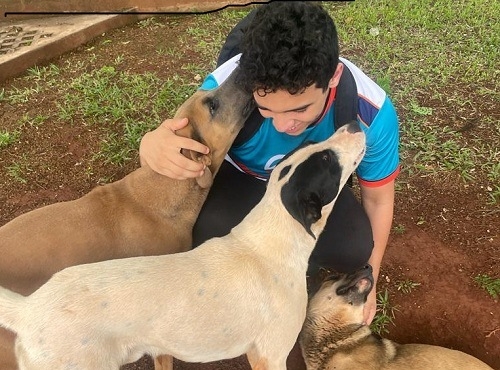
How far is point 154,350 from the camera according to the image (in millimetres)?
2453

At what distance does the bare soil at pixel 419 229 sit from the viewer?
3398 mm

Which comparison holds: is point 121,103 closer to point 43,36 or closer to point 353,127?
point 43,36

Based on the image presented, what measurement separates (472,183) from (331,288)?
68.1 inches

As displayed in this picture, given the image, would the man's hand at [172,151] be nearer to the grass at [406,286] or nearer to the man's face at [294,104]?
→ the man's face at [294,104]

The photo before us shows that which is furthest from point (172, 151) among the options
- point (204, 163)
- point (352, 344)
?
point (352, 344)

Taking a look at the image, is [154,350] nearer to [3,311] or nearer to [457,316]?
[3,311]

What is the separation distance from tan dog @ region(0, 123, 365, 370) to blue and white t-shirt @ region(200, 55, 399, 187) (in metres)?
0.23

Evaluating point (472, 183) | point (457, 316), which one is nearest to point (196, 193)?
point (457, 316)

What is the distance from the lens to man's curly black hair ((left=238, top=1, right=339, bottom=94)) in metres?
2.15

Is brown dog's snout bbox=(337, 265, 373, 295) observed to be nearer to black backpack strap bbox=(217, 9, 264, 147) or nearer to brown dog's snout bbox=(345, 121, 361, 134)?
brown dog's snout bbox=(345, 121, 361, 134)

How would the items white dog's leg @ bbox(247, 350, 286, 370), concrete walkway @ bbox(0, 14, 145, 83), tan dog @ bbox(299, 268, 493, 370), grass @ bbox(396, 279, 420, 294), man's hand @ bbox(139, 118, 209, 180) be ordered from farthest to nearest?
concrete walkway @ bbox(0, 14, 145, 83) → grass @ bbox(396, 279, 420, 294) → tan dog @ bbox(299, 268, 493, 370) → man's hand @ bbox(139, 118, 209, 180) → white dog's leg @ bbox(247, 350, 286, 370)

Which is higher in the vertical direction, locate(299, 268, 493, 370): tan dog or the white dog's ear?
the white dog's ear

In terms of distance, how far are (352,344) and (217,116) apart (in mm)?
1597

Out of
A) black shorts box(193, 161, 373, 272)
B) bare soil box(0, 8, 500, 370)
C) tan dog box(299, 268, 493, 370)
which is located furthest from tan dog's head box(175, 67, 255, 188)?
bare soil box(0, 8, 500, 370)
